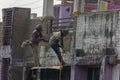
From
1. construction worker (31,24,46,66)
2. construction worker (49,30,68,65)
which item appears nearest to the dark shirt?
construction worker (31,24,46,66)

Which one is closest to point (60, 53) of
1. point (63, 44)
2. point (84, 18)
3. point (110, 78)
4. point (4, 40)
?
point (63, 44)

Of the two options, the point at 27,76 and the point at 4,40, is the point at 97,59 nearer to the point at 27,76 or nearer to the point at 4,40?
the point at 27,76

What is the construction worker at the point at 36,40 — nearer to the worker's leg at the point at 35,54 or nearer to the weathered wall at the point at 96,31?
the worker's leg at the point at 35,54

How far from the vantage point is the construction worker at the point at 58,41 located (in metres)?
21.1

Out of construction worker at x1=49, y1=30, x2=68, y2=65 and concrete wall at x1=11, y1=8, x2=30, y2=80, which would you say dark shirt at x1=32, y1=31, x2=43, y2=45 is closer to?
construction worker at x1=49, y1=30, x2=68, y2=65

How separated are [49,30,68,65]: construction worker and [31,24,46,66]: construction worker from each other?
997 mm

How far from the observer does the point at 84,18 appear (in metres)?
20.5

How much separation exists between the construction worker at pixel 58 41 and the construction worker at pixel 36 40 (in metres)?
1.00

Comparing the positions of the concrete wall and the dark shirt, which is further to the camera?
the concrete wall

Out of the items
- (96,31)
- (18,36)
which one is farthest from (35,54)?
(96,31)

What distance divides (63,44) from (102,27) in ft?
8.05

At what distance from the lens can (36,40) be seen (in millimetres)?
22375

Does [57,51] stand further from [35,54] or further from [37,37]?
[35,54]

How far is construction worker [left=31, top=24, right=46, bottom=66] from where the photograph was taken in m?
22.2
